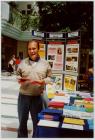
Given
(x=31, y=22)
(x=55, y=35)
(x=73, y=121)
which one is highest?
(x=31, y=22)

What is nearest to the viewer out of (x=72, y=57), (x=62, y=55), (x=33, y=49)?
(x=33, y=49)

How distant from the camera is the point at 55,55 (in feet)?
19.5

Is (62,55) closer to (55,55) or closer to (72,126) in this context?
(55,55)

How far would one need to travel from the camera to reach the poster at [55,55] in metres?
5.89

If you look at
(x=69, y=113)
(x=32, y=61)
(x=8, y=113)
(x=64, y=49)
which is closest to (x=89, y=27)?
(x=64, y=49)

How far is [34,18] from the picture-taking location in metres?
7.83

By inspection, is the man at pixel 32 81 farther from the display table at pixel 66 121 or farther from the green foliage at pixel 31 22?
the green foliage at pixel 31 22

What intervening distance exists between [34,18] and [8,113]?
4092mm

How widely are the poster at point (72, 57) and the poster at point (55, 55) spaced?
12cm

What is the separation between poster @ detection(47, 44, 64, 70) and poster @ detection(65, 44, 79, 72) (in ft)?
0.40

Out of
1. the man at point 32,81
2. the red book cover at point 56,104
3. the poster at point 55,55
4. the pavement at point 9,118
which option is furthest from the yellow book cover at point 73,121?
the poster at point 55,55

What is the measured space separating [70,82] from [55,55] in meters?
0.60

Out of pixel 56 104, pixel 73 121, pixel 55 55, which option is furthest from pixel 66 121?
pixel 55 55

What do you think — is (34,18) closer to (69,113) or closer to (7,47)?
(7,47)
